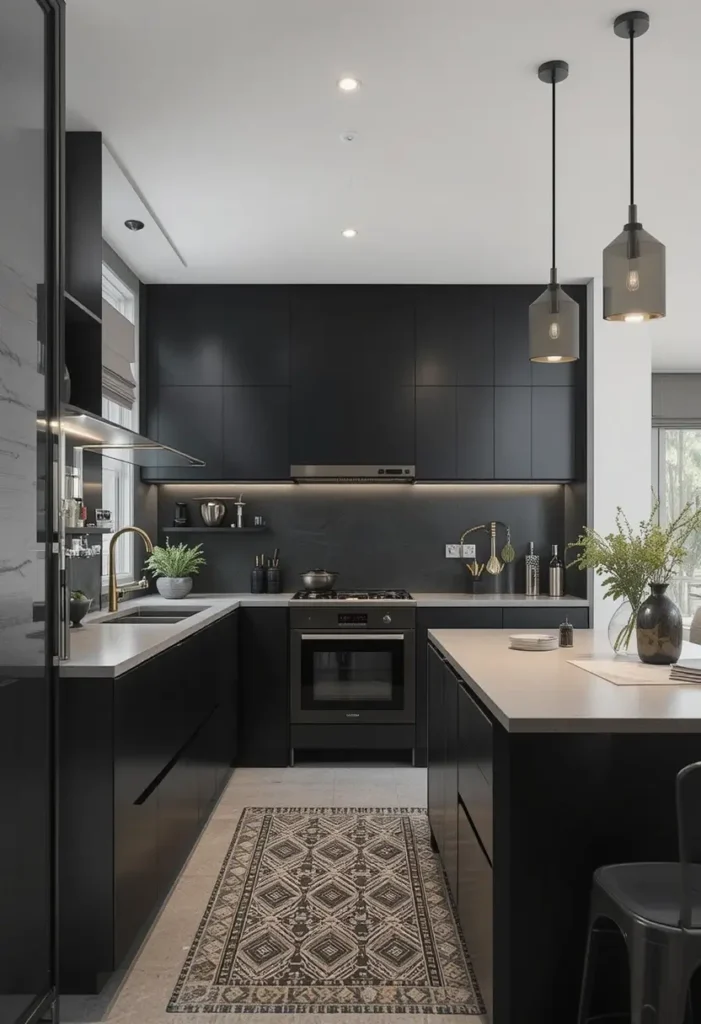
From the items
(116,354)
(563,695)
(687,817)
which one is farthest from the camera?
(116,354)

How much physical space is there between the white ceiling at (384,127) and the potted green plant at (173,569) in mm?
1612

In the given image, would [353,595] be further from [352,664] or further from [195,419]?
[195,419]

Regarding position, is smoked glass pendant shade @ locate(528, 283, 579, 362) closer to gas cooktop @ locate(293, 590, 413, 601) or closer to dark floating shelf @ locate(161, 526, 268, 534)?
gas cooktop @ locate(293, 590, 413, 601)

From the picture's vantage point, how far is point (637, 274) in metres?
2.22

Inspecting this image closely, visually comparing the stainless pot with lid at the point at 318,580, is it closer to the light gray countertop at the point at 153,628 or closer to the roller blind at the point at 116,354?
the light gray countertop at the point at 153,628

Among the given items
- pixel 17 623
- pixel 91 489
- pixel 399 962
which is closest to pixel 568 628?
pixel 399 962

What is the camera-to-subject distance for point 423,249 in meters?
4.49

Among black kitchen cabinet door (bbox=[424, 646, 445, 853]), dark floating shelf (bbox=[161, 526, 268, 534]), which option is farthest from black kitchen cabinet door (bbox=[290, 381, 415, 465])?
black kitchen cabinet door (bbox=[424, 646, 445, 853])

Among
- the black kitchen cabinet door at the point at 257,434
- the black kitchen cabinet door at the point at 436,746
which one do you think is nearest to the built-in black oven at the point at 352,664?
the black kitchen cabinet door at the point at 257,434

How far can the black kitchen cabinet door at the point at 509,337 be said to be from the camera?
510cm

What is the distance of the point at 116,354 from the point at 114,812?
73.4 inches

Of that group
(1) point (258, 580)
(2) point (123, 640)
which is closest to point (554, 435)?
(1) point (258, 580)

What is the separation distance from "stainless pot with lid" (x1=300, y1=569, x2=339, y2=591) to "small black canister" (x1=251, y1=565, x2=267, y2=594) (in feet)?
0.83

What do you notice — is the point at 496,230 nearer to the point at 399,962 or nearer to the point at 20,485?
the point at 20,485
